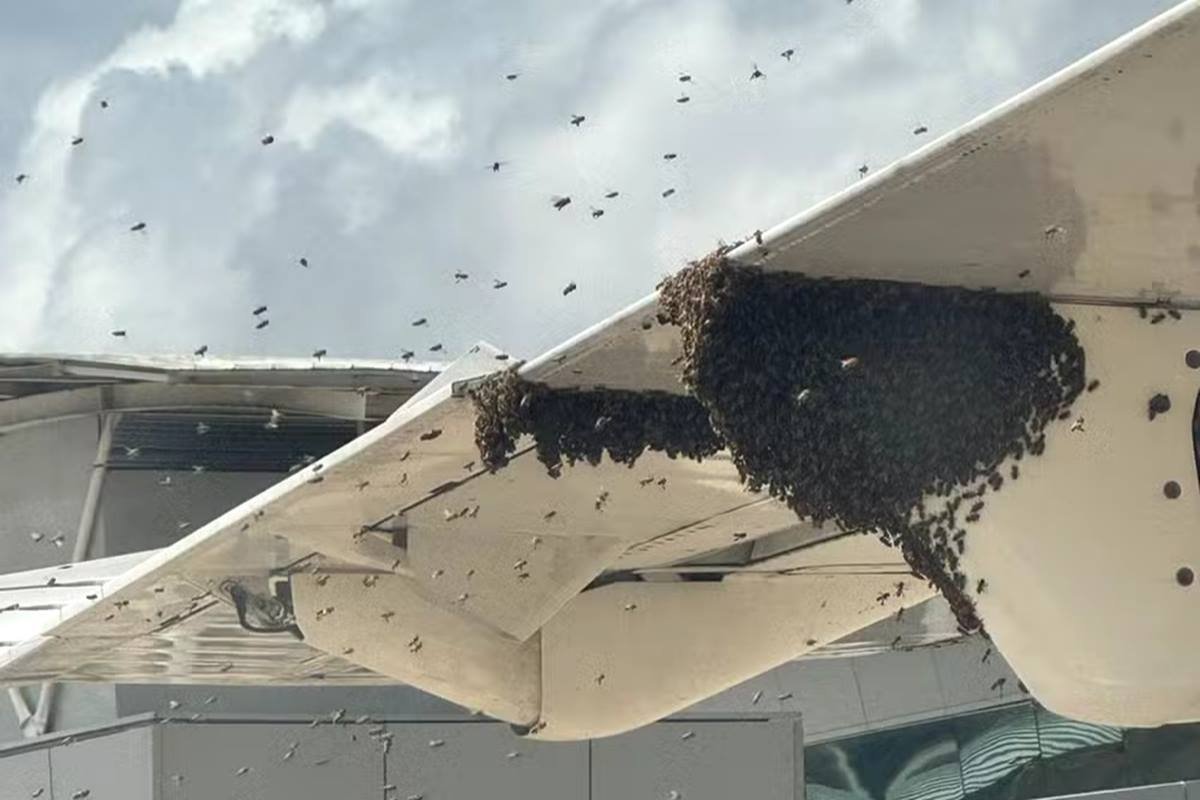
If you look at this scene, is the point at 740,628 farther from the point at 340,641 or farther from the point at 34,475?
the point at 34,475

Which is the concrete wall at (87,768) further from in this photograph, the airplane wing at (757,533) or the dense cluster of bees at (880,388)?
the dense cluster of bees at (880,388)

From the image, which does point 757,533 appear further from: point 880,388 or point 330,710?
point 330,710

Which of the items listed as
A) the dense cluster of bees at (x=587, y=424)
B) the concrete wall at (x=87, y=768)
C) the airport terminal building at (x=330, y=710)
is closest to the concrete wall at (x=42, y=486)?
the airport terminal building at (x=330, y=710)

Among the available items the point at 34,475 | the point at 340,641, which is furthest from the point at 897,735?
the point at 340,641

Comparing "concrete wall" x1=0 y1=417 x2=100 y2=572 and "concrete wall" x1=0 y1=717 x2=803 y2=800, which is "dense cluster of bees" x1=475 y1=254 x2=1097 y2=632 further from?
"concrete wall" x1=0 y1=417 x2=100 y2=572

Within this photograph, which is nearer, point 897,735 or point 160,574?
point 160,574

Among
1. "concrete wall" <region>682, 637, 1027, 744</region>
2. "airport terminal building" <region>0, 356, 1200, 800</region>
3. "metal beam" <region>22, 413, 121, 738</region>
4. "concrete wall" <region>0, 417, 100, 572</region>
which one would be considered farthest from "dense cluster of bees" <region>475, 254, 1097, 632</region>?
"concrete wall" <region>682, 637, 1027, 744</region>
